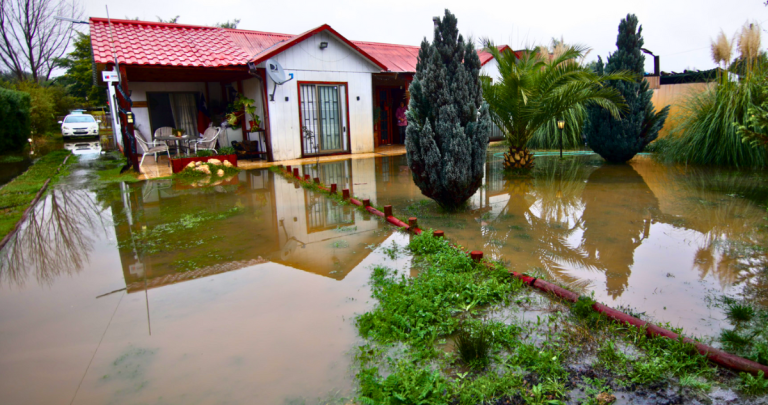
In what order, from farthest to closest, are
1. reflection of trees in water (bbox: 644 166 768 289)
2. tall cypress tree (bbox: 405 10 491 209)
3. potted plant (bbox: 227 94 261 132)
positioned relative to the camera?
potted plant (bbox: 227 94 261 132) → tall cypress tree (bbox: 405 10 491 209) → reflection of trees in water (bbox: 644 166 768 289)

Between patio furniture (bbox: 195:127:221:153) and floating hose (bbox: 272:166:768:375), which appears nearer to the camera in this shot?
floating hose (bbox: 272:166:768:375)

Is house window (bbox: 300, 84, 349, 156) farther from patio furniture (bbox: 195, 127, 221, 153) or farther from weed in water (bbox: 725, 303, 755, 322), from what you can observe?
weed in water (bbox: 725, 303, 755, 322)

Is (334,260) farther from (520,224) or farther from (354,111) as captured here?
(354,111)

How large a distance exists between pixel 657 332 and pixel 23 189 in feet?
35.1

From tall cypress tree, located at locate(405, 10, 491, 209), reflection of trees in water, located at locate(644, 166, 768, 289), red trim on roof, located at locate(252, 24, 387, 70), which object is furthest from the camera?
red trim on roof, located at locate(252, 24, 387, 70)

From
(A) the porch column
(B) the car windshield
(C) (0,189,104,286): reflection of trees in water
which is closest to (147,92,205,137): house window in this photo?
(A) the porch column

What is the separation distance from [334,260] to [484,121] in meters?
2.99

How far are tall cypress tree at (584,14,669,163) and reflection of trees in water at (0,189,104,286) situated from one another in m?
10.6

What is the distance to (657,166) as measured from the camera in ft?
34.9

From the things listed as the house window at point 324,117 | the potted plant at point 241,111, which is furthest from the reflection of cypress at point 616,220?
the potted plant at point 241,111

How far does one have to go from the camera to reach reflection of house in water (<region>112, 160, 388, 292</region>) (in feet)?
15.7

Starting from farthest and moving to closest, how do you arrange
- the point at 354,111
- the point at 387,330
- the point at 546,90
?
the point at 354,111, the point at 546,90, the point at 387,330

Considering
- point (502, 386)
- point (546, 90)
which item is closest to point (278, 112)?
point (546, 90)

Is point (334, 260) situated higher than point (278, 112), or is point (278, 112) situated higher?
point (278, 112)
